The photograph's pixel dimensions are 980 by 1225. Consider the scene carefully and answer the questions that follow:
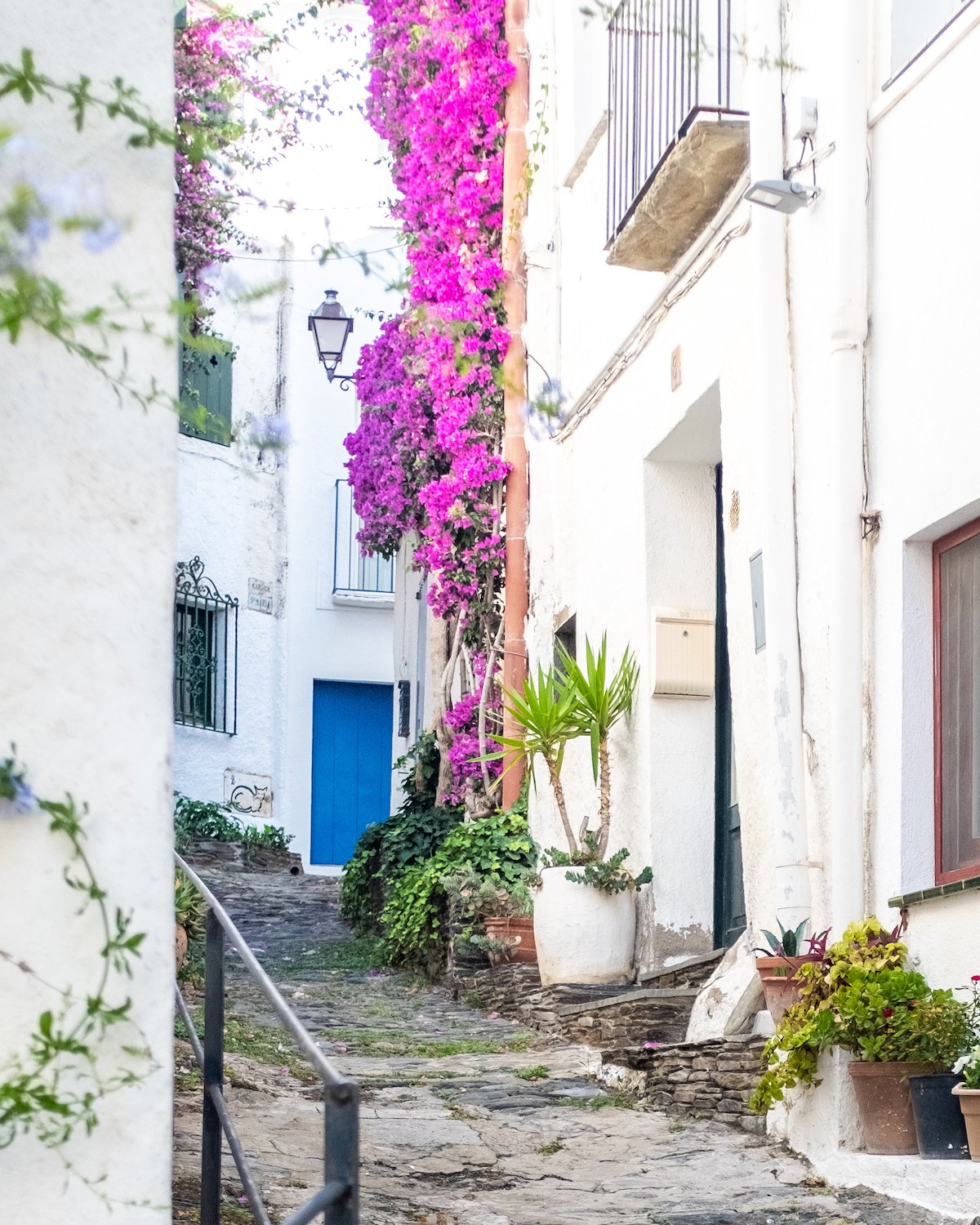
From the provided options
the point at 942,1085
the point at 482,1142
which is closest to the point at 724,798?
the point at 482,1142

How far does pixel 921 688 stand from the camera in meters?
5.58

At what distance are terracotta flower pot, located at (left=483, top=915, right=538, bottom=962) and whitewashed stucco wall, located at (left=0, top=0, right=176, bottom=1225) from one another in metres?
7.07

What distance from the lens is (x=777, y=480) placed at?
6352 millimetres

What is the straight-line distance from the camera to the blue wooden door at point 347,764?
18.9 m

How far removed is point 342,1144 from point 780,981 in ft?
12.3

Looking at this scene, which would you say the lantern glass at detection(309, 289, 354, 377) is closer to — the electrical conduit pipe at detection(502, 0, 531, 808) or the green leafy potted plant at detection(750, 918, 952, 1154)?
the electrical conduit pipe at detection(502, 0, 531, 808)

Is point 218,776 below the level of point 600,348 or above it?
below

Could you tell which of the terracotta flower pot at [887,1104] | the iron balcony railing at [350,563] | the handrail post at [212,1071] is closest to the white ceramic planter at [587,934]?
the terracotta flower pot at [887,1104]

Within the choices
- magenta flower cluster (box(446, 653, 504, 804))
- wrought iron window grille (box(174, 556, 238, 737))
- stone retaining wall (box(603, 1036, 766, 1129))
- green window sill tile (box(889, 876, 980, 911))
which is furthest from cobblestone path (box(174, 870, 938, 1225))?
wrought iron window grille (box(174, 556, 238, 737))

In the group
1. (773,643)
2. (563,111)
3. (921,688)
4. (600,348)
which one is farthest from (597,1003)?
(563,111)

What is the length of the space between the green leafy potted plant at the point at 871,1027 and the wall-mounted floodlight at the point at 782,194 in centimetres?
246

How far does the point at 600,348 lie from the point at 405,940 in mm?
3570

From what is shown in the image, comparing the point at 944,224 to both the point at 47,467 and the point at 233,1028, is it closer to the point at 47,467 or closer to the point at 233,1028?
the point at 47,467

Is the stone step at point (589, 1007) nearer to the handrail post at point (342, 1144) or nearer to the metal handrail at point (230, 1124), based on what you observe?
the metal handrail at point (230, 1124)
